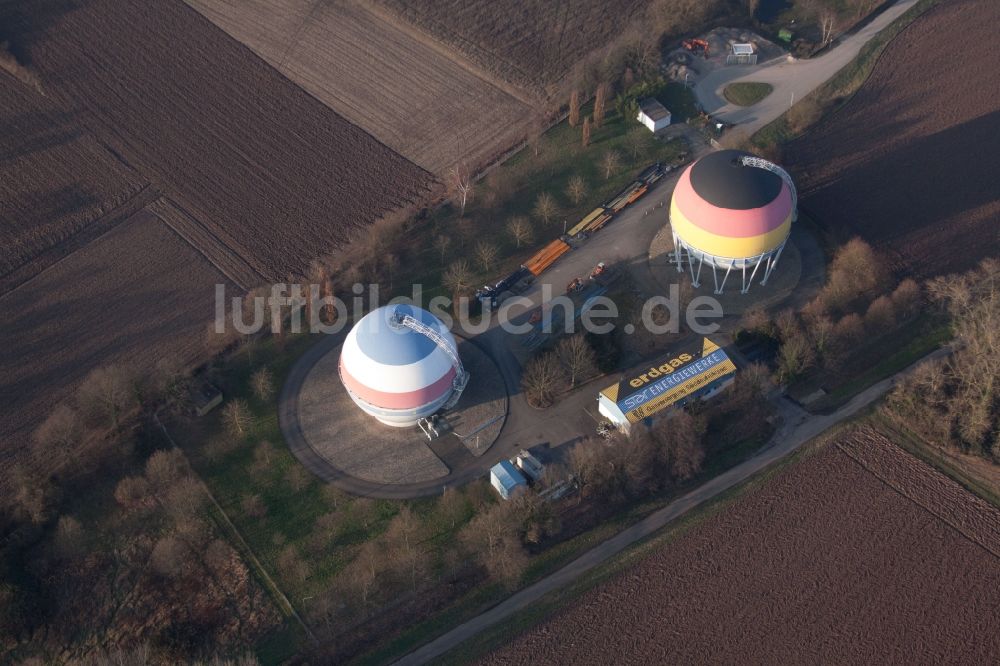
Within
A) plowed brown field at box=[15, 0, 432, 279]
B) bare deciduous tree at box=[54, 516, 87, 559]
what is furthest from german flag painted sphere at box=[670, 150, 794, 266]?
bare deciduous tree at box=[54, 516, 87, 559]

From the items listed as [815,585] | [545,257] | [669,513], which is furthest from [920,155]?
[815,585]

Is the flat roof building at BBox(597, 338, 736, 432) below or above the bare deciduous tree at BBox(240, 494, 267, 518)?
above

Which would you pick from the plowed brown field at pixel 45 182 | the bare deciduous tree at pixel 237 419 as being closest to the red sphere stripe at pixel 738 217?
the bare deciduous tree at pixel 237 419

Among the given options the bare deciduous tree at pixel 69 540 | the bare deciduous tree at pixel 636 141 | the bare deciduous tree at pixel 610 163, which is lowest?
the bare deciduous tree at pixel 69 540

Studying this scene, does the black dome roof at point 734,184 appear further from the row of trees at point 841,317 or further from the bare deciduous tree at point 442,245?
the bare deciduous tree at point 442,245

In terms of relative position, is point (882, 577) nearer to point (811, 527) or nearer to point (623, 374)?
point (811, 527)

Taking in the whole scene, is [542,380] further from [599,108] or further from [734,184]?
[599,108]

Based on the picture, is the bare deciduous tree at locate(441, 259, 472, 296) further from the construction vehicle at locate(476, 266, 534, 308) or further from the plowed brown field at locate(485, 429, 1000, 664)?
the plowed brown field at locate(485, 429, 1000, 664)
